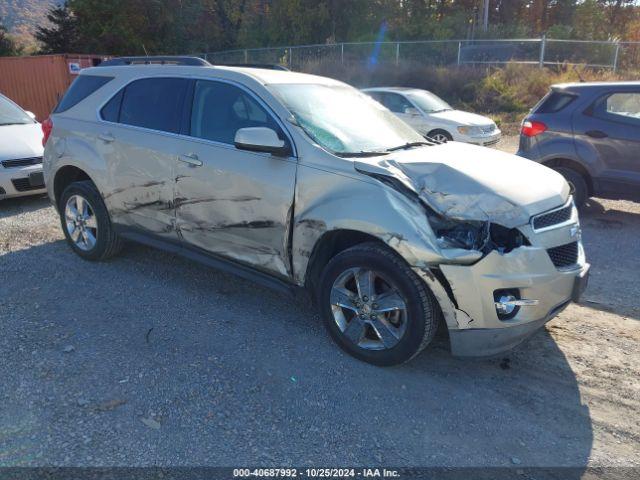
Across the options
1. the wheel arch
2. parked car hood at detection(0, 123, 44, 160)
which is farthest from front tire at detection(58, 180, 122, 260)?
parked car hood at detection(0, 123, 44, 160)

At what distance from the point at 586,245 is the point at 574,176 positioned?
132 cm

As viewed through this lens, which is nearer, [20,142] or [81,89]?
[81,89]

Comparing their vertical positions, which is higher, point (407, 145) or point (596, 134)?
point (407, 145)

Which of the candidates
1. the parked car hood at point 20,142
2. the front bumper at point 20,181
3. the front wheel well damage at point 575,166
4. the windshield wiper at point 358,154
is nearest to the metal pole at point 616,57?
the front wheel well damage at point 575,166

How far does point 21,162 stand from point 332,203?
549cm

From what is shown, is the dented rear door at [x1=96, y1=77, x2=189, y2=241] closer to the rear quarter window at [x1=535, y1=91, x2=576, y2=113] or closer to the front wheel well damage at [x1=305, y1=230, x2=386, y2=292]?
the front wheel well damage at [x1=305, y1=230, x2=386, y2=292]

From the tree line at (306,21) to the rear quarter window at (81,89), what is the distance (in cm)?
2676

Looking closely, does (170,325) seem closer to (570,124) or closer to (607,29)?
(570,124)

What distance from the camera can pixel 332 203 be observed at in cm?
353

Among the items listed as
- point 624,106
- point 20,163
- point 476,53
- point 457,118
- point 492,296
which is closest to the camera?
point 492,296

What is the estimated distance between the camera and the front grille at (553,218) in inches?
131

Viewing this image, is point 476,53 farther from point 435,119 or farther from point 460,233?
point 460,233

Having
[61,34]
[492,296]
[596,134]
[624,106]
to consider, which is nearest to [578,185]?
[596,134]

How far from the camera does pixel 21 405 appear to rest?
121 inches
